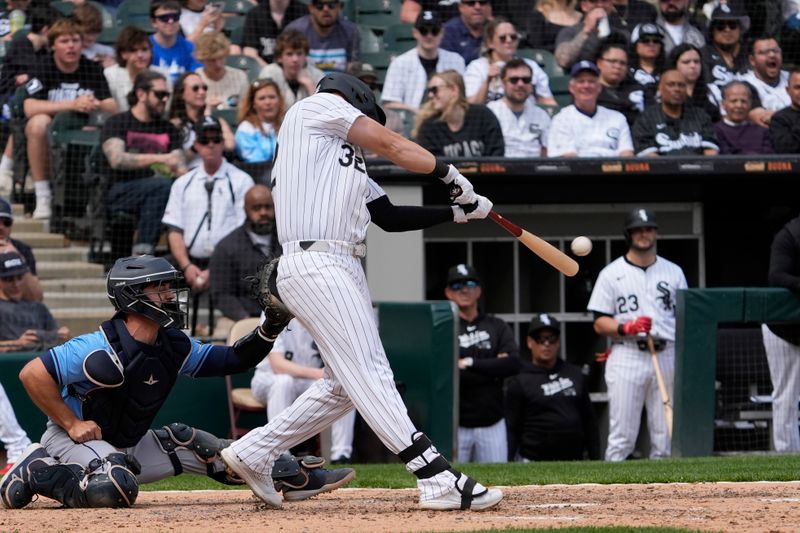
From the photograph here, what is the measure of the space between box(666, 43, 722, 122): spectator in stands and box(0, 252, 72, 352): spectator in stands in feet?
16.4

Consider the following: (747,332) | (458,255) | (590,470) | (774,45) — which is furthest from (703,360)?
(774,45)

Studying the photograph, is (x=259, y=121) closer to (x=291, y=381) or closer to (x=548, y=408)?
(x=291, y=381)

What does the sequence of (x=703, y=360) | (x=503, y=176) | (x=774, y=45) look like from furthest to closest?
(x=774, y=45)
(x=503, y=176)
(x=703, y=360)

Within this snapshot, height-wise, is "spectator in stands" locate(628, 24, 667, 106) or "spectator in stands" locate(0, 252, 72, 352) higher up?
"spectator in stands" locate(628, 24, 667, 106)

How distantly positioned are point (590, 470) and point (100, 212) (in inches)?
177

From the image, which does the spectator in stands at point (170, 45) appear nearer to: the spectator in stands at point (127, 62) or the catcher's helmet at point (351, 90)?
the spectator in stands at point (127, 62)

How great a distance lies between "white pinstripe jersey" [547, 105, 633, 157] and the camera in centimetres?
964

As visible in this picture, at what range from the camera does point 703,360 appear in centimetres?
831

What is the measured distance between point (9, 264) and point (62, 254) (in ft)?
4.39

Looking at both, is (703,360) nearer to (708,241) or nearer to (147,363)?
(708,241)

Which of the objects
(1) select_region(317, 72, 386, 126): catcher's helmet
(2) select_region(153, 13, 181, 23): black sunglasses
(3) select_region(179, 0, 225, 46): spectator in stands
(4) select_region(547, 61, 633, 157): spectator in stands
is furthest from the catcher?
(3) select_region(179, 0, 225, 46): spectator in stands

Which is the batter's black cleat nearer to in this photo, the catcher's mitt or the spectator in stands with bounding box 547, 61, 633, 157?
the catcher's mitt

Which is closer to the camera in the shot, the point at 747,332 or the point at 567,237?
the point at 747,332

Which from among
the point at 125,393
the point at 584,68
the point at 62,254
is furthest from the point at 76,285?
the point at 125,393
